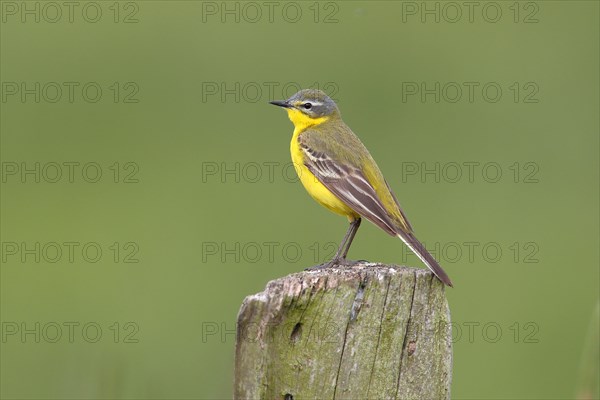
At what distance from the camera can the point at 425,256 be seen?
22.9ft

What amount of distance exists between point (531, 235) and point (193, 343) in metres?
5.31

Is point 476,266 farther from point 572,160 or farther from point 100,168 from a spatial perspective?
point 100,168

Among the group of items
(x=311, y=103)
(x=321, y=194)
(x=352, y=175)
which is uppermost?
(x=311, y=103)

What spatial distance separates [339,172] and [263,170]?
6.57 meters

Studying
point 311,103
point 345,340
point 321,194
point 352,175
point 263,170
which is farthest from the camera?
point 263,170

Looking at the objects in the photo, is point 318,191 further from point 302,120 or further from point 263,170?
point 263,170

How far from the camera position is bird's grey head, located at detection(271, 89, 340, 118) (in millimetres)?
10352

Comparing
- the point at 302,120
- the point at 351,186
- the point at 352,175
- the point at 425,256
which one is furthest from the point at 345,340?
the point at 302,120

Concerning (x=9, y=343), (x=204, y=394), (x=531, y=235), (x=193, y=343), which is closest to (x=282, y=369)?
(x=204, y=394)

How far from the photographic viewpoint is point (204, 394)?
671 cm

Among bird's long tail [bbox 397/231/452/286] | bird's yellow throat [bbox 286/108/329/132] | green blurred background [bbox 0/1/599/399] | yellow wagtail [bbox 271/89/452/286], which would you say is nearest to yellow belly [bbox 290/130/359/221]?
yellow wagtail [bbox 271/89/452/286]

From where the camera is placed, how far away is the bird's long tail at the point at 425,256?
594 cm

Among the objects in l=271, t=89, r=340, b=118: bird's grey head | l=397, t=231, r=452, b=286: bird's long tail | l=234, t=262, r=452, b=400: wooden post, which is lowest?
l=234, t=262, r=452, b=400: wooden post

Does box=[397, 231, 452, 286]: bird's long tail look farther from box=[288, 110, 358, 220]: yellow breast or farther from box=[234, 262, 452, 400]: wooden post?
box=[288, 110, 358, 220]: yellow breast
